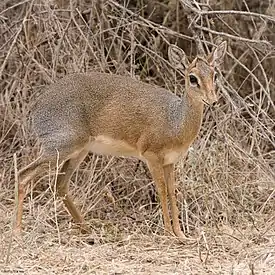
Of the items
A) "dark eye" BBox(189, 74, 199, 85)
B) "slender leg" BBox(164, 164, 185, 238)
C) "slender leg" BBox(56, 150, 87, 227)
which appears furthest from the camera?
"slender leg" BBox(56, 150, 87, 227)

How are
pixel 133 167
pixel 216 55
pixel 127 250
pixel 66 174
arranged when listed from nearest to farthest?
pixel 127 250
pixel 216 55
pixel 66 174
pixel 133 167

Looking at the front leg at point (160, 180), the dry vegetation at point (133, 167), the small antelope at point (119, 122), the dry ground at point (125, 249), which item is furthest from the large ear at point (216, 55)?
the dry ground at point (125, 249)

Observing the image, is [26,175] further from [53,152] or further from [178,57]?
[178,57]

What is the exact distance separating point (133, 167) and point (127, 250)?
150 centimetres

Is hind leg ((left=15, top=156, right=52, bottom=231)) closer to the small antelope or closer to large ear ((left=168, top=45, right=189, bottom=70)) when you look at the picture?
the small antelope

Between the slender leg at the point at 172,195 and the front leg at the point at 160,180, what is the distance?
52mm

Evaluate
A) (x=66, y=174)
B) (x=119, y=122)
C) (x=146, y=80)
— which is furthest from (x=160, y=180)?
(x=146, y=80)

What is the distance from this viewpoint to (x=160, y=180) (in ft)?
20.6

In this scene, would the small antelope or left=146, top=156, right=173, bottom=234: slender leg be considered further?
left=146, top=156, right=173, bottom=234: slender leg

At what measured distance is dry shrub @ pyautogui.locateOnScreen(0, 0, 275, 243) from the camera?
21.7 ft

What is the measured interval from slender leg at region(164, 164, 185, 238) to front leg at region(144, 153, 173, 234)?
5 centimetres

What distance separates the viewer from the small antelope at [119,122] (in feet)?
20.2

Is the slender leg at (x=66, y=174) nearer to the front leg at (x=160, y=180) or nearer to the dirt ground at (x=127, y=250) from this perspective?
the dirt ground at (x=127, y=250)

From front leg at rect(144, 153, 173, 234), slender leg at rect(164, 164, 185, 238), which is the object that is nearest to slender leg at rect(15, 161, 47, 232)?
front leg at rect(144, 153, 173, 234)
